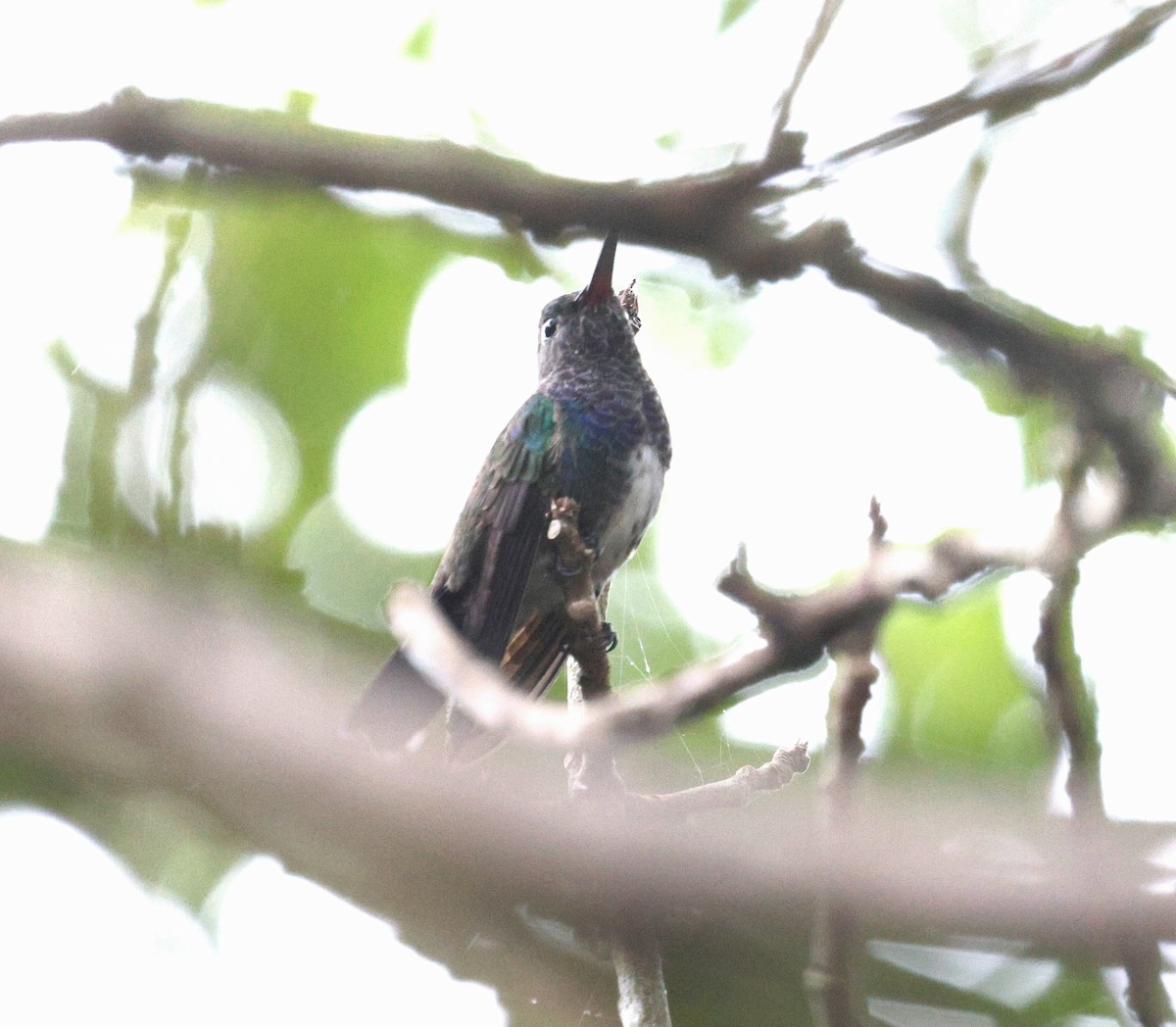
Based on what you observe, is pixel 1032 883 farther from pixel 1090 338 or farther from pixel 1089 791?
pixel 1090 338

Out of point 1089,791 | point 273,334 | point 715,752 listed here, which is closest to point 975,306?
point 1089,791

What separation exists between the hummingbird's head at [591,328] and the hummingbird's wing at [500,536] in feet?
1.44

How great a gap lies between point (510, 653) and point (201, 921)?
1092 mm

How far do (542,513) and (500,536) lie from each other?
0.15 meters

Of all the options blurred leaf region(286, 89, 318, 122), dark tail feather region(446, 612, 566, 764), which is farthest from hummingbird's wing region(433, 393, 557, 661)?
blurred leaf region(286, 89, 318, 122)

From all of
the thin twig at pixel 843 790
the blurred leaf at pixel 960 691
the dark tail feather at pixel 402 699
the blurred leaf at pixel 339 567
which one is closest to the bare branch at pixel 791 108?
the thin twig at pixel 843 790

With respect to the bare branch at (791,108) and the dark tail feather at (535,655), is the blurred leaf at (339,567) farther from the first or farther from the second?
the bare branch at (791,108)

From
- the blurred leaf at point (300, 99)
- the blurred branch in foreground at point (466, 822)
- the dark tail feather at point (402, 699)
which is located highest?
the blurred leaf at point (300, 99)

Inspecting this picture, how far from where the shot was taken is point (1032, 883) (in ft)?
3.95

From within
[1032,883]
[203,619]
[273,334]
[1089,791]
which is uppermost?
[273,334]

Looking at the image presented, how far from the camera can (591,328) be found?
456 cm

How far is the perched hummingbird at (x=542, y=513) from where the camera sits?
11.9 feet

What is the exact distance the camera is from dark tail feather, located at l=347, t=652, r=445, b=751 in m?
3.07

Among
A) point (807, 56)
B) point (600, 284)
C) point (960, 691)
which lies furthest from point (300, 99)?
point (960, 691)
